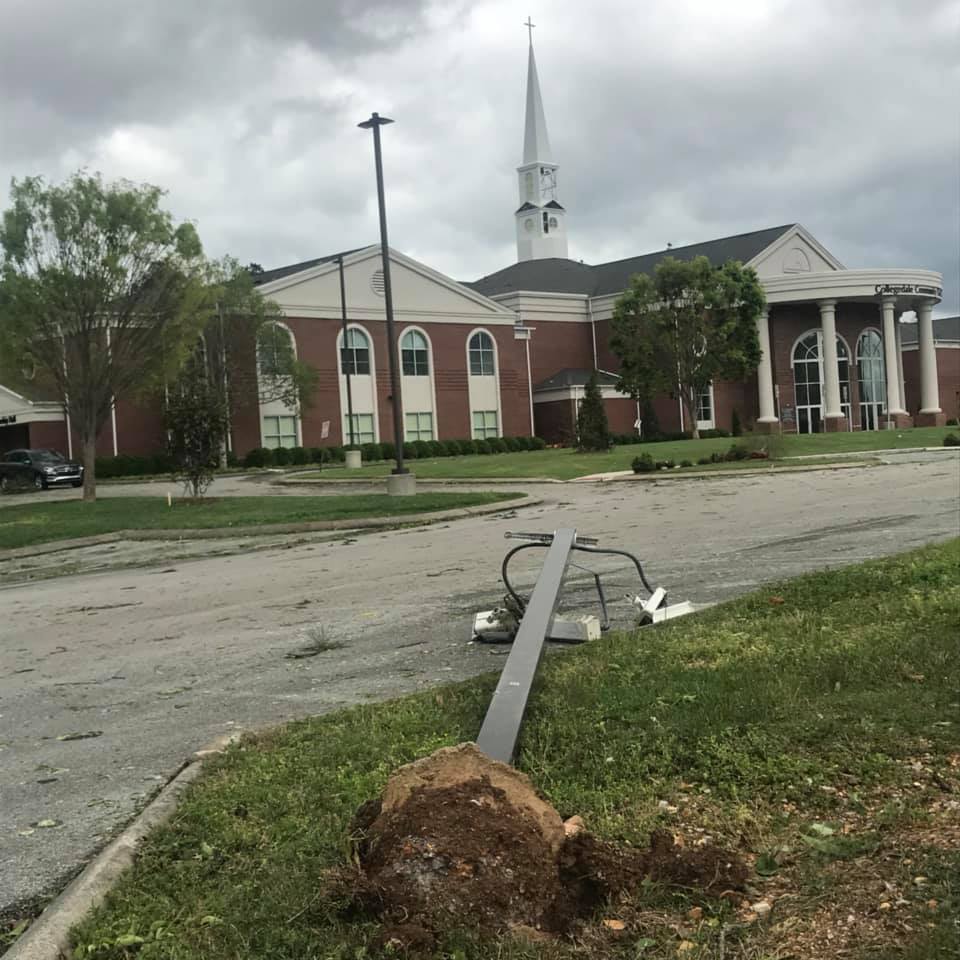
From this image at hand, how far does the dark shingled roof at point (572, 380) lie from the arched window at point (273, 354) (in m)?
18.1

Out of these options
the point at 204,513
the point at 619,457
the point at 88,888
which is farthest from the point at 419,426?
the point at 88,888

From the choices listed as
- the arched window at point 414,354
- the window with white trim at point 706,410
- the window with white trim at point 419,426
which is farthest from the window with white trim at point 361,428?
the window with white trim at point 706,410

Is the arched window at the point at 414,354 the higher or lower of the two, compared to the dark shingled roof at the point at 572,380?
higher

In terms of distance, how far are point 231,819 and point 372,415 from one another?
5282 centimetres

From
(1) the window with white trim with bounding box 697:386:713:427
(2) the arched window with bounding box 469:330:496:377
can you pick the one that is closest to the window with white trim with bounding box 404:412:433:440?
(2) the arched window with bounding box 469:330:496:377

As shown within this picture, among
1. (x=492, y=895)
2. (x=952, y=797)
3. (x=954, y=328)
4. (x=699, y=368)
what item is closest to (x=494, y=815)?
(x=492, y=895)

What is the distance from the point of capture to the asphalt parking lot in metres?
5.19

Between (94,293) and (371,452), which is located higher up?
(94,293)

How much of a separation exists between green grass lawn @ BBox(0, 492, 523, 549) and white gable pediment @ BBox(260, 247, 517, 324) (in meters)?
28.4

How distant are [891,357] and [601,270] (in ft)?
63.4

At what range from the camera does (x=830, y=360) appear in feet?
207

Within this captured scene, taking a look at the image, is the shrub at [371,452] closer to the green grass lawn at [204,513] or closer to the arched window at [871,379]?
the green grass lawn at [204,513]

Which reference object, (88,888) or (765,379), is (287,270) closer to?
(765,379)

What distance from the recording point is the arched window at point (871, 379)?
6750cm
